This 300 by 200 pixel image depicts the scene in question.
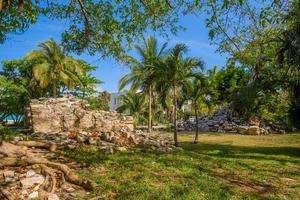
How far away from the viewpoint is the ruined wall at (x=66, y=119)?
18484mm

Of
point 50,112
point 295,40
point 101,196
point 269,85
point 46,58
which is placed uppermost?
point 46,58

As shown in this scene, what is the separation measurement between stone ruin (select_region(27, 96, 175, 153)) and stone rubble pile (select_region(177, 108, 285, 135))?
18671 millimetres

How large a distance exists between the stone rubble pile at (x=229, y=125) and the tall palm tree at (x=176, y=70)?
50.3 ft

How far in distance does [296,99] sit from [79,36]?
11883 millimetres

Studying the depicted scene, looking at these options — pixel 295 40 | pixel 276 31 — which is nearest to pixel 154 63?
pixel 276 31

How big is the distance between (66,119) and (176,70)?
283 inches

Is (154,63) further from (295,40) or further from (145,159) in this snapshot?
(145,159)

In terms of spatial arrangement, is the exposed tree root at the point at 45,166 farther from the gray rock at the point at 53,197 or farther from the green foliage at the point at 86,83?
the green foliage at the point at 86,83

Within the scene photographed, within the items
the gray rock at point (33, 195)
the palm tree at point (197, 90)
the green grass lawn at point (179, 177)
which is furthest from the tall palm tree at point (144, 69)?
the gray rock at point (33, 195)

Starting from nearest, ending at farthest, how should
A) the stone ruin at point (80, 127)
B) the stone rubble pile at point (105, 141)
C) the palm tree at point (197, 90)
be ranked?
the stone rubble pile at point (105, 141)
the stone ruin at point (80, 127)
the palm tree at point (197, 90)

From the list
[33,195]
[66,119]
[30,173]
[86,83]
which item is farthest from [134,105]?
[33,195]

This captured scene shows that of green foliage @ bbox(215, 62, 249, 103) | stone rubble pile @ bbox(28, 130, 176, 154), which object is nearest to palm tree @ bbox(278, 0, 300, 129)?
stone rubble pile @ bbox(28, 130, 176, 154)

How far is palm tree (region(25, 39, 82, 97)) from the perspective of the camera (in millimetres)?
38281

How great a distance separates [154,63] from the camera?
23250mm
